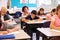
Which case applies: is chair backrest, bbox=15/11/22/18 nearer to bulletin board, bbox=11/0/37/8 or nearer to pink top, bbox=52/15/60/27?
bulletin board, bbox=11/0/37/8

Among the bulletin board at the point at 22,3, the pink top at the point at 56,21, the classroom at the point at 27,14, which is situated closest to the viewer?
the pink top at the point at 56,21

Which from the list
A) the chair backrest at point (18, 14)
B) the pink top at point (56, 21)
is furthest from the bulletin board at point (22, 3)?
the pink top at point (56, 21)

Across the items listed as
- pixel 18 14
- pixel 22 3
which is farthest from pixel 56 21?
pixel 22 3

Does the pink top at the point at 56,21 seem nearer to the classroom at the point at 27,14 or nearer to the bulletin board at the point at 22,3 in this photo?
the classroom at the point at 27,14

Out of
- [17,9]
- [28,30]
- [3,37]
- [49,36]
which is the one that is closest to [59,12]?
[49,36]

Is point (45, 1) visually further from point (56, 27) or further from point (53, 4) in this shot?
point (56, 27)

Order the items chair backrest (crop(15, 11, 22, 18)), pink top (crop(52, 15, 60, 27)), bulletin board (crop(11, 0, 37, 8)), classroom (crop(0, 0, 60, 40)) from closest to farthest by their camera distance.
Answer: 1. pink top (crop(52, 15, 60, 27))
2. classroom (crop(0, 0, 60, 40))
3. chair backrest (crop(15, 11, 22, 18))
4. bulletin board (crop(11, 0, 37, 8))

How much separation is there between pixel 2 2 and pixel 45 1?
216 centimetres

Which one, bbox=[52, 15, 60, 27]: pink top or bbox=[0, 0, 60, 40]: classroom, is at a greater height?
bbox=[52, 15, 60, 27]: pink top

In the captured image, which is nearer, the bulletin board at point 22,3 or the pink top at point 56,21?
the pink top at point 56,21

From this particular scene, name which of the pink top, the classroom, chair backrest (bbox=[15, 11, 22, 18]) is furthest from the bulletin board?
the pink top

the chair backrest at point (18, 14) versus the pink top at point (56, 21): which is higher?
the pink top at point (56, 21)

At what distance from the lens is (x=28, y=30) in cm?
491

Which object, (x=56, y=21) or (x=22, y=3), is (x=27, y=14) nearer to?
(x=22, y=3)
